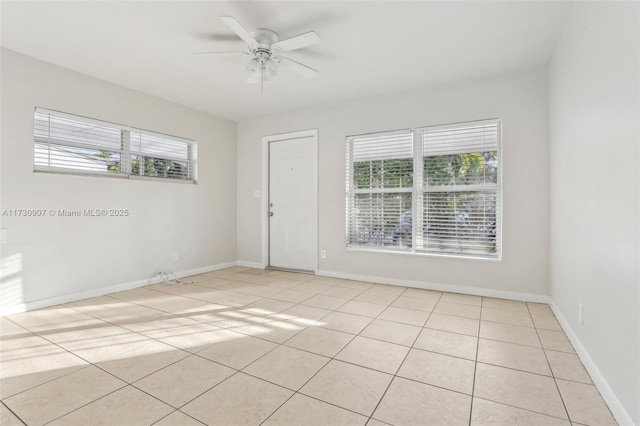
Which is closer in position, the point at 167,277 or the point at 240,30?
the point at 240,30

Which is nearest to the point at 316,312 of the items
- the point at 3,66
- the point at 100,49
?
the point at 100,49

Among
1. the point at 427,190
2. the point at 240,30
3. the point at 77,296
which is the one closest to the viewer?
the point at 240,30

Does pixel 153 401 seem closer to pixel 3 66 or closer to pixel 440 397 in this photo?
pixel 440 397

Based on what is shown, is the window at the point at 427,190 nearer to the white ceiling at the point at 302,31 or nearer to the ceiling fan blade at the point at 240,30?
the white ceiling at the point at 302,31

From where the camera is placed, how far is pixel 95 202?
365 centimetres

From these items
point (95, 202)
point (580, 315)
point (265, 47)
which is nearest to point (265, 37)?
point (265, 47)

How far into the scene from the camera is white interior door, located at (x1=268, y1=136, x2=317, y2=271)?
15.9 feet

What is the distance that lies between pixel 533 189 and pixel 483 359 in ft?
7.13

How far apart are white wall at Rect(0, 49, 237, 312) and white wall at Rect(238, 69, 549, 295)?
59.6 inches

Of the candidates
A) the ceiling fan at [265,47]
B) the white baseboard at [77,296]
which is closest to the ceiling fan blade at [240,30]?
the ceiling fan at [265,47]

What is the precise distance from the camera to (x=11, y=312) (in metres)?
3.03

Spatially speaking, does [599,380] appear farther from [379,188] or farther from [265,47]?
[265,47]

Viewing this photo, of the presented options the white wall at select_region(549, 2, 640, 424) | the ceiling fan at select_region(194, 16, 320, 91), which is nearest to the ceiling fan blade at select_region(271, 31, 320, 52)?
the ceiling fan at select_region(194, 16, 320, 91)

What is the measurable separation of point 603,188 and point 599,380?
1102 mm
